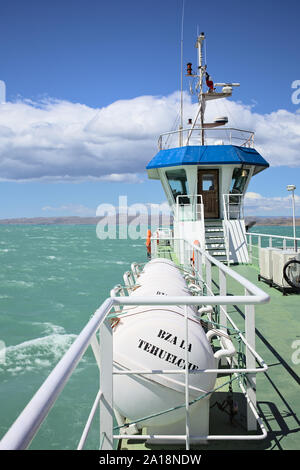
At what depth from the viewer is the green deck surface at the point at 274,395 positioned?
3318 millimetres

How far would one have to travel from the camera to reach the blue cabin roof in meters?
15.7

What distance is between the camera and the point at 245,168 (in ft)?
55.2

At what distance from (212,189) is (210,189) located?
0.10 metres

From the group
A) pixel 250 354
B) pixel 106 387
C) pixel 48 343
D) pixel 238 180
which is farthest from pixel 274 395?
pixel 238 180

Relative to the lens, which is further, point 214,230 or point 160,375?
point 214,230

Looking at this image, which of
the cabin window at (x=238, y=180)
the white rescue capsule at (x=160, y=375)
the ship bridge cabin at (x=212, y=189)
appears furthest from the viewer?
the cabin window at (x=238, y=180)

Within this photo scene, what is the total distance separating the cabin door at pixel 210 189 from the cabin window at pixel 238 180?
788 millimetres

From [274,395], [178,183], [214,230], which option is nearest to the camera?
[274,395]

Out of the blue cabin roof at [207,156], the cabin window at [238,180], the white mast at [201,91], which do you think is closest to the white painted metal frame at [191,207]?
the blue cabin roof at [207,156]

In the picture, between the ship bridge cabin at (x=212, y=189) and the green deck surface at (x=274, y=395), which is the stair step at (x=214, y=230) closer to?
the ship bridge cabin at (x=212, y=189)

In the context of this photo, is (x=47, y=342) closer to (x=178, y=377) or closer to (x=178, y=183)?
(x=178, y=183)

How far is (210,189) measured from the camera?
56.5 ft

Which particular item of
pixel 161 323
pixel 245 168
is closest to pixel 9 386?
pixel 161 323

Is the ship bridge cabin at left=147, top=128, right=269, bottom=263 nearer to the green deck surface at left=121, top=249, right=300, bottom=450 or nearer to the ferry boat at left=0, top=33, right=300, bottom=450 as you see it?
the green deck surface at left=121, top=249, right=300, bottom=450
